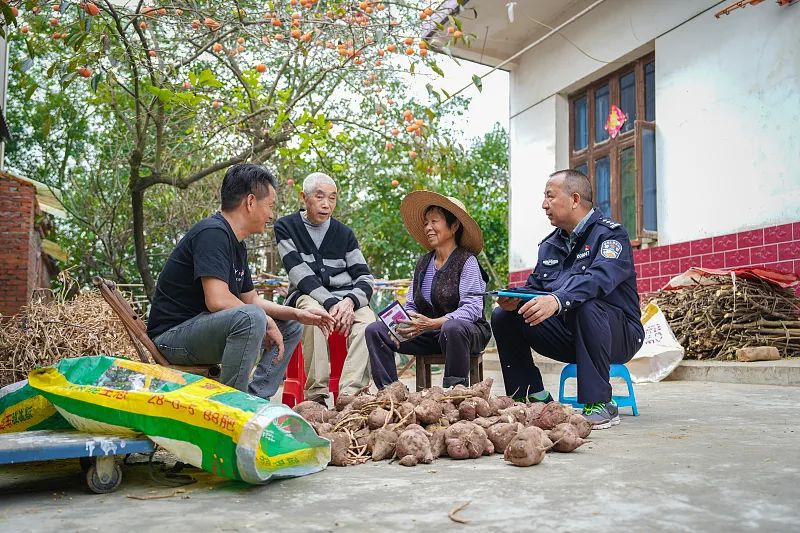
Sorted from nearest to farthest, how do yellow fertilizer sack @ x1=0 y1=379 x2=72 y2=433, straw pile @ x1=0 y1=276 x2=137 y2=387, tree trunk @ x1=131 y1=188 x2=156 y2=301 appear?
yellow fertilizer sack @ x1=0 y1=379 x2=72 y2=433
straw pile @ x1=0 y1=276 x2=137 y2=387
tree trunk @ x1=131 y1=188 x2=156 y2=301

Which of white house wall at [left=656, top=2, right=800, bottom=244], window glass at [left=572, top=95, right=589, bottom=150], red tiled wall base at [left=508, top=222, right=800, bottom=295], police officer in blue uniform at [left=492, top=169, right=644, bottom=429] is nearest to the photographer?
police officer in blue uniform at [left=492, top=169, right=644, bottom=429]

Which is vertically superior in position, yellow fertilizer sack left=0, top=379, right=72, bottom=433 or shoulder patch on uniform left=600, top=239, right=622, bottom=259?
shoulder patch on uniform left=600, top=239, right=622, bottom=259

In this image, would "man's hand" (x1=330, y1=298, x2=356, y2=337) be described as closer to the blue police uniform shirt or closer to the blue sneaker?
the blue police uniform shirt

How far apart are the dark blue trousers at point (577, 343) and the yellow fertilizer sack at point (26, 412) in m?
2.35

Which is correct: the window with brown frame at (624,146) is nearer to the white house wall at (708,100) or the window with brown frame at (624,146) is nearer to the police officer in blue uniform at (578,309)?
the white house wall at (708,100)

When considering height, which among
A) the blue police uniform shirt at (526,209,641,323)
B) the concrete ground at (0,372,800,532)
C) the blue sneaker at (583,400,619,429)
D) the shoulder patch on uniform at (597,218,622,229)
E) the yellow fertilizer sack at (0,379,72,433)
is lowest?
the concrete ground at (0,372,800,532)

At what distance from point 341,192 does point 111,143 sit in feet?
16.8

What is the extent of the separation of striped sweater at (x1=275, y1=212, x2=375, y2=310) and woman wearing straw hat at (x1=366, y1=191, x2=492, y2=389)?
372mm

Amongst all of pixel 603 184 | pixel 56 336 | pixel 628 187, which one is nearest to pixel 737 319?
pixel 628 187

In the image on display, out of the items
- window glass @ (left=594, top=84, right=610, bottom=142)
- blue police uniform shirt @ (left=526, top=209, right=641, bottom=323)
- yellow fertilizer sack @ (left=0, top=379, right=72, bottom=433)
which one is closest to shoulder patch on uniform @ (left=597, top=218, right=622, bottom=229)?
blue police uniform shirt @ (left=526, top=209, right=641, bottom=323)

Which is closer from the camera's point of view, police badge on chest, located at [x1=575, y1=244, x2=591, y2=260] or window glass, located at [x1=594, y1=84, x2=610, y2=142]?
police badge on chest, located at [x1=575, y1=244, x2=591, y2=260]

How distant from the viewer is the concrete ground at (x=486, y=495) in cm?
194

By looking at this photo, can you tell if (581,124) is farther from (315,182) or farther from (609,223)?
(609,223)

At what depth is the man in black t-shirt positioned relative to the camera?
3.24m
